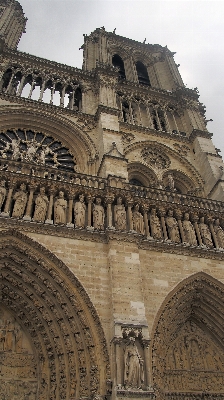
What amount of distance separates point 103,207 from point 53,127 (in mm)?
4645

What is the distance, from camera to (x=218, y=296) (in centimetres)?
818

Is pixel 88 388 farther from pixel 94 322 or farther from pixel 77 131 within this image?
pixel 77 131

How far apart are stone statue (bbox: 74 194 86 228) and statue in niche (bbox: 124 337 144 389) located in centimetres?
266

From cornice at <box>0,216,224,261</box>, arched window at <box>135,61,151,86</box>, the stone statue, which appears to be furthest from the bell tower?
cornice at <box>0,216,224,261</box>

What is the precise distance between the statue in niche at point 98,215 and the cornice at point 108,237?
0.20m

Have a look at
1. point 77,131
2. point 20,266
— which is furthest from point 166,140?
point 20,266

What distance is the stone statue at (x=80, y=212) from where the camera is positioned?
7.89 meters

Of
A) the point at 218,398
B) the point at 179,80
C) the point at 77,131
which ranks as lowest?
the point at 218,398

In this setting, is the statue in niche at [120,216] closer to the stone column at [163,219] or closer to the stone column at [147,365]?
the stone column at [163,219]

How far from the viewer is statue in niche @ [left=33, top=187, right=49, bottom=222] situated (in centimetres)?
765

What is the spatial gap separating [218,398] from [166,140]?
842 cm

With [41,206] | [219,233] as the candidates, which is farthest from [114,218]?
[219,233]

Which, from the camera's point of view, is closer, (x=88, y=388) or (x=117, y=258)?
(x=88, y=388)

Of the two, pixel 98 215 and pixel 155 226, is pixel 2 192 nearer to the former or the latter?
pixel 98 215
